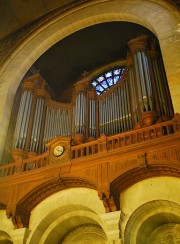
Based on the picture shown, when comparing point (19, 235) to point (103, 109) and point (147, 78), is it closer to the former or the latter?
point (103, 109)

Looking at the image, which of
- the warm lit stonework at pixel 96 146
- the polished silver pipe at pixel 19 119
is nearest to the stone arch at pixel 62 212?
the warm lit stonework at pixel 96 146

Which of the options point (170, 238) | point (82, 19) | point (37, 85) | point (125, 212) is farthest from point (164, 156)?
point (82, 19)

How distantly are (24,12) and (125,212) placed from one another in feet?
33.9

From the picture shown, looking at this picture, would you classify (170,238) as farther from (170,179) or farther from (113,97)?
(113,97)

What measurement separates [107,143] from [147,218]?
86.5 inches

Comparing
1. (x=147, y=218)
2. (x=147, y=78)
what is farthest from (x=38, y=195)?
(x=147, y=78)

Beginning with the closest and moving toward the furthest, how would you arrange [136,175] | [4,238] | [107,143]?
1. [136,175]
2. [107,143]
3. [4,238]

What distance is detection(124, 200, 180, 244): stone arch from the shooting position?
8.00m

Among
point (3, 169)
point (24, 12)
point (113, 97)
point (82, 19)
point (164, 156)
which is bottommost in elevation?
point (164, 156)

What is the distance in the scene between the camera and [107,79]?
15.6 m

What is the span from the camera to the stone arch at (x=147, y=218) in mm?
8000

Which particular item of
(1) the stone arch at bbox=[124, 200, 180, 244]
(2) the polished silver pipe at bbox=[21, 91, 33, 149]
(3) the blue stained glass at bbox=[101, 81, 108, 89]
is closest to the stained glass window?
(3) the blue stained glass at bbox=[101, 81, 108, 89]

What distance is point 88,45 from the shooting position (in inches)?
607

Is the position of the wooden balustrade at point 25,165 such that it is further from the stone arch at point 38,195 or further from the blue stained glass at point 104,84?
the blue stained glass at point 104,84
